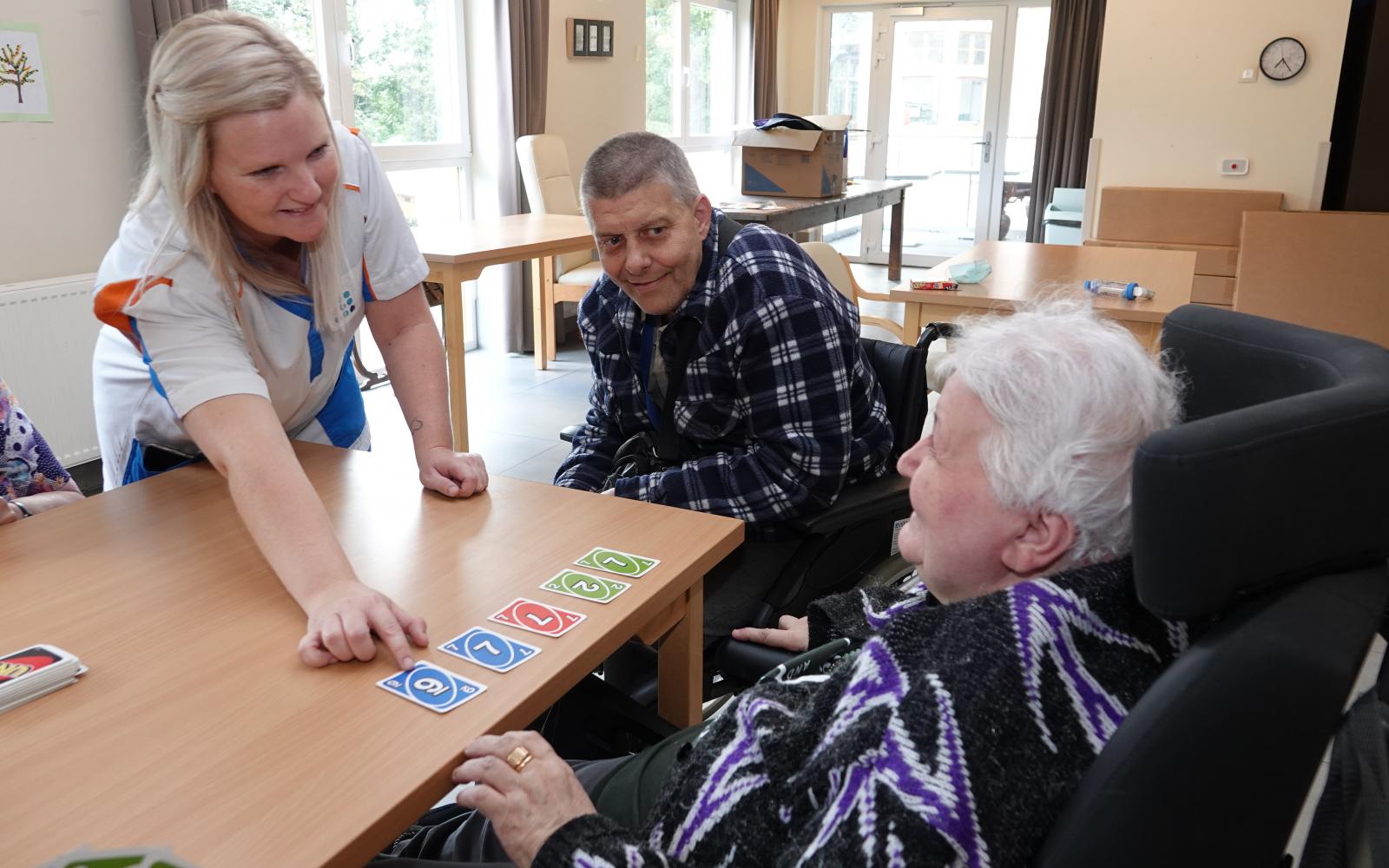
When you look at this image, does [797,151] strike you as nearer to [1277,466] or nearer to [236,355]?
[236,355]

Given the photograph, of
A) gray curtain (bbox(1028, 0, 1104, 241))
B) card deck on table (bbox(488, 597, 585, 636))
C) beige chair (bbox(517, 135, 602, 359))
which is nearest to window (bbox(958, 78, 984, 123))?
gray curtain (bbox(1028, 0, 1104, 241))

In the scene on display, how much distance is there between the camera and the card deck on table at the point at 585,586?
1150mm

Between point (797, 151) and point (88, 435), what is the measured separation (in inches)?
136

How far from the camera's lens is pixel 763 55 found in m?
8.11

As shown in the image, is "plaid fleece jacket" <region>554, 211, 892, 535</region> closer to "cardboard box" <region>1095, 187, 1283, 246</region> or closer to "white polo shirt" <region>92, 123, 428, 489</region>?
"white polo shirt" <region>92, 123, 428, 489</region>

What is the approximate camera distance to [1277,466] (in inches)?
24.2

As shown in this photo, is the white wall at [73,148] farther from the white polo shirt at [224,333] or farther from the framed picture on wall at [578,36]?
the framed picture on wall at [578,36]

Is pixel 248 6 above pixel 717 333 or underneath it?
above

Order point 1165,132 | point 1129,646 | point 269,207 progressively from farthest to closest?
point 1165,132 → point 269,207 → point 1129,646

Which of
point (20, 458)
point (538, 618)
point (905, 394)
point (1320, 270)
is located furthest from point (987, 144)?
point (538, 618)

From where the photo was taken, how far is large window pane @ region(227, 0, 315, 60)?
395 cm

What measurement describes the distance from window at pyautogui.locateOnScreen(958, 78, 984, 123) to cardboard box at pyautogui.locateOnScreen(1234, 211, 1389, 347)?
381cm

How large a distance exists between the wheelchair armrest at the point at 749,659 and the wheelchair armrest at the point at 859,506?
291 millimetres

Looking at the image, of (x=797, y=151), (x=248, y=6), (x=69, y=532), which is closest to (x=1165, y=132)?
(x=797, y=151)
